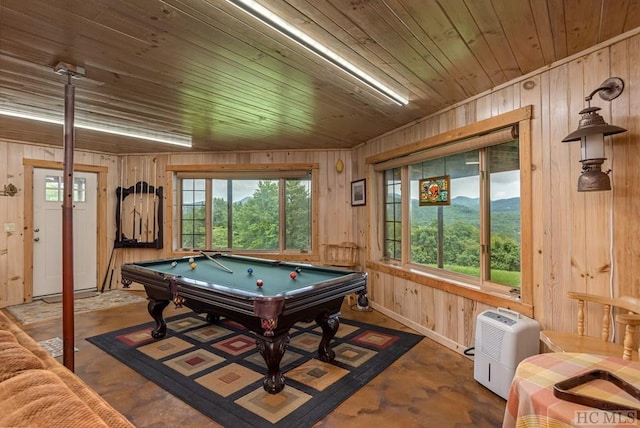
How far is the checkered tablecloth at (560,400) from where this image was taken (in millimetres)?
949

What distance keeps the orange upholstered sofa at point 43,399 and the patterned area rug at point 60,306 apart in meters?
3.23

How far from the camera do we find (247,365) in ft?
9.40

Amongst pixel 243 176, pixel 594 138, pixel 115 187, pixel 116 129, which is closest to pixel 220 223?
pixel 243 176

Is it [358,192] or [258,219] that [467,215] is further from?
[258,219]

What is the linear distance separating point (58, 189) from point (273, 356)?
16.0 ft

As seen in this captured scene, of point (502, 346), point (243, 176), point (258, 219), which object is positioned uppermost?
point (243, 176)

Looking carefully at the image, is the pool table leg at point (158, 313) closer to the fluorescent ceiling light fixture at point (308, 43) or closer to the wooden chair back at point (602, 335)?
the fluorescent ceiling light fixture at point (308, 43)

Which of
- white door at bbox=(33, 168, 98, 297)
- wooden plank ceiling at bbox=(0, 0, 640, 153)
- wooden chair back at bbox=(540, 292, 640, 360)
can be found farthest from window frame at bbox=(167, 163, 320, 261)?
wooden chair back at bbox=(540, 292, 640, 360)

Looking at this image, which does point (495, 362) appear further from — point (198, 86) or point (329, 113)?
point (198, 86)

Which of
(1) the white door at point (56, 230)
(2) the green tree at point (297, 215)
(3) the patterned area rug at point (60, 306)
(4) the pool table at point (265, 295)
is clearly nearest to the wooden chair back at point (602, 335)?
(4) the pool table at point (265, 295)

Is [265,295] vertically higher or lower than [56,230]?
lower

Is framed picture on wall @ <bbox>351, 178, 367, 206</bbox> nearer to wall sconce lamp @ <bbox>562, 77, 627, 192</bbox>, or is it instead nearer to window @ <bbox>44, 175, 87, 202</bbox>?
wall sconce lamp @ <bbox>562, 77, 627, 192</bbox>

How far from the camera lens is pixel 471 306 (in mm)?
3039

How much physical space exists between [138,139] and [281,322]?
363 centimetres
